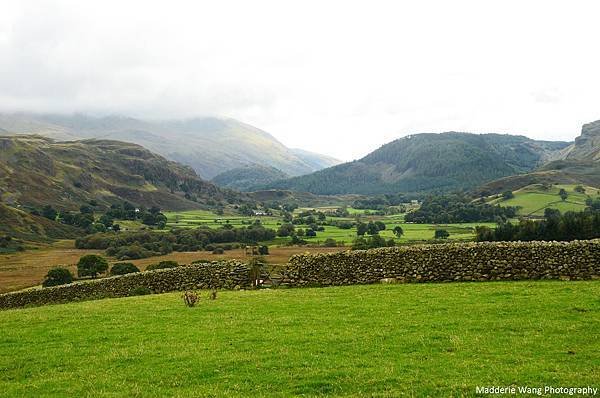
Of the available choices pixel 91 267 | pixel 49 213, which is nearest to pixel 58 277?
pixel 91 267

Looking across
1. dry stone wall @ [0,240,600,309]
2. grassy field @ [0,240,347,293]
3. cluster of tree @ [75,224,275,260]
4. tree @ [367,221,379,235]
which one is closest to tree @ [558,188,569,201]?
tree @ [367,221,379,235]

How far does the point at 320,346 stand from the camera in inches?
593

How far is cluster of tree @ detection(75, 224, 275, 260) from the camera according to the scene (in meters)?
118

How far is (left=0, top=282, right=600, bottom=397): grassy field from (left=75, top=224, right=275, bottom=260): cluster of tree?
96666mm

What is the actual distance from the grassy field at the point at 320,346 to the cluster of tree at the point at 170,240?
9667cm

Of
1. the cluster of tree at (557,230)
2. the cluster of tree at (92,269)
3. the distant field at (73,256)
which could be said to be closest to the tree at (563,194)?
the distant field at (73,256)

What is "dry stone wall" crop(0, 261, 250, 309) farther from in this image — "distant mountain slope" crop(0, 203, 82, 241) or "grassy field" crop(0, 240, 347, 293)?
"distant mountain slope" crop(0, 203, 82, 241)

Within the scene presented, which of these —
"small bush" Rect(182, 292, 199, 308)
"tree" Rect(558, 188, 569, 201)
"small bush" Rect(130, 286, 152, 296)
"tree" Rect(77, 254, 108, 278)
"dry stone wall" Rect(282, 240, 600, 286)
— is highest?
"tree" Rect(558, 188, 569, 201)

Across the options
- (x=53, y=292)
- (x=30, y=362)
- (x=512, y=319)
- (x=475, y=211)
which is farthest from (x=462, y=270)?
(x=475, y=211)

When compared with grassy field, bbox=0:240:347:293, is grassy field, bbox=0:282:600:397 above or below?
above

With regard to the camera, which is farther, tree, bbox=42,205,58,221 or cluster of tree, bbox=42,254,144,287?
tree, bbox=42,205,58,221

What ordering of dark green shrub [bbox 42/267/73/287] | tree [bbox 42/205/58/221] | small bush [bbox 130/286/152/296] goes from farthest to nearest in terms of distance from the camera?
tree [bbox 42/205/58/221] < dark green shrub [bbox 42/267/73/287] < small bush [bbox 130/286/152/296]

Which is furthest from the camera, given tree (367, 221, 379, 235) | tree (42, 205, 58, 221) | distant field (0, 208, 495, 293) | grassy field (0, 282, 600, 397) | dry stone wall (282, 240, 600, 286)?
tree (42, 205, 58, 221)

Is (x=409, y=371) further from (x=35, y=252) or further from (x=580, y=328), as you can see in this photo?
(x=35, y=252)
